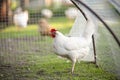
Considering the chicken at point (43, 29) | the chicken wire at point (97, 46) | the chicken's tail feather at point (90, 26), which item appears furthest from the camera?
the chicken at point (43, 29)

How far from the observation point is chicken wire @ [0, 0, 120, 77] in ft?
16.4

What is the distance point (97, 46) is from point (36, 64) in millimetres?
1283

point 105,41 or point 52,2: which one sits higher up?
point 105,41

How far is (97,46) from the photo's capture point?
21.6 ft

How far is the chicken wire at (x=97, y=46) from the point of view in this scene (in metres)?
5.01

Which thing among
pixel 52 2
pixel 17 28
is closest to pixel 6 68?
pixel 17 28

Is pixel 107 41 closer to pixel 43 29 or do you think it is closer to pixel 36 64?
pixel 36 64

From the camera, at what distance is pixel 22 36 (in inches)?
437

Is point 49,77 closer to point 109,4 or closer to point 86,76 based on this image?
point 86,76

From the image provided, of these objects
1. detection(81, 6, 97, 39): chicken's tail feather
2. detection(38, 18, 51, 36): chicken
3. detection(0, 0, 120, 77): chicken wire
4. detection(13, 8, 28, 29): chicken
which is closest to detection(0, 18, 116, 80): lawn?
detection(0, 0, 120, 77): chicken wire

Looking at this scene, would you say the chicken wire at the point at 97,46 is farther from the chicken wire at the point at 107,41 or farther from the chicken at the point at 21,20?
the chicken at the point at 21,20

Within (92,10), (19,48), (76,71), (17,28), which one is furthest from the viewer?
(17,28)

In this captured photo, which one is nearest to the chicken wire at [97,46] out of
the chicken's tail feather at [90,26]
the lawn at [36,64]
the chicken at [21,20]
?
the lawn at [36,64]

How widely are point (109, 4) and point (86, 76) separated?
62.9 inches
